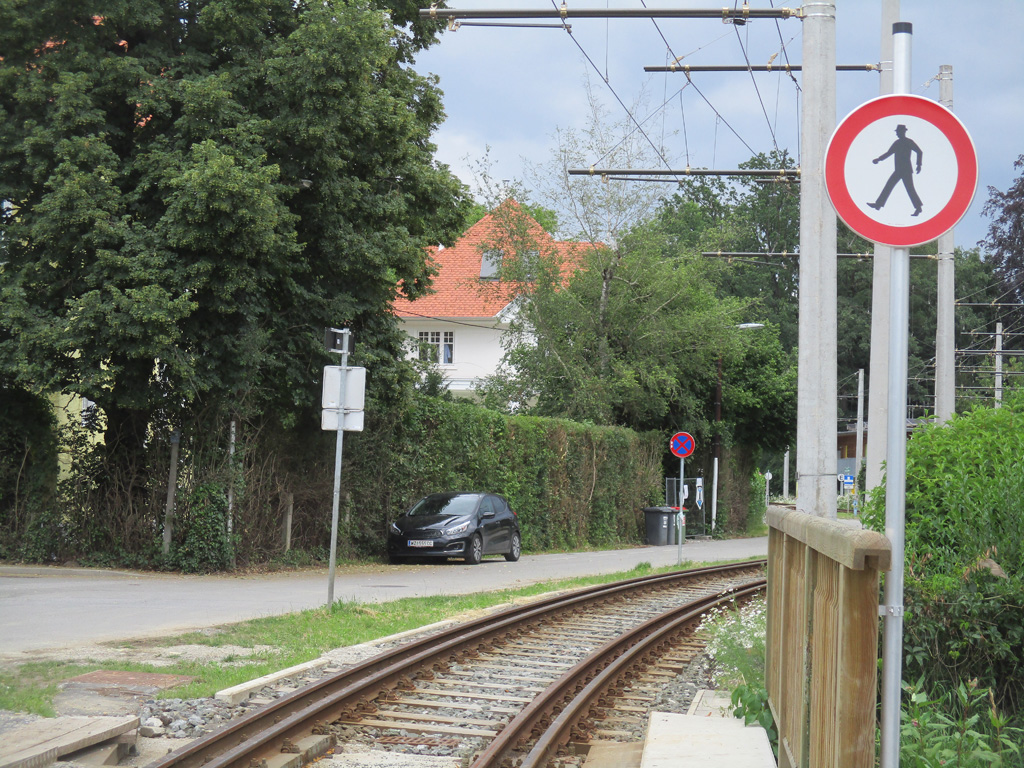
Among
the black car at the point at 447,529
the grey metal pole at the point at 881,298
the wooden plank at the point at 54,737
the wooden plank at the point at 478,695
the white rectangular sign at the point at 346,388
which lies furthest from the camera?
the black car at the point at 447,529

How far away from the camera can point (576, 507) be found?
110 feet

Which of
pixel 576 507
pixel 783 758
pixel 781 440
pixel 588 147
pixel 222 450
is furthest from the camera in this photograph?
pixel 781 440

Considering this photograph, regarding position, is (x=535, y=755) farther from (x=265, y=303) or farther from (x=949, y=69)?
(x=949, y=69)

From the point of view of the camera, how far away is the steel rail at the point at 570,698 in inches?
273

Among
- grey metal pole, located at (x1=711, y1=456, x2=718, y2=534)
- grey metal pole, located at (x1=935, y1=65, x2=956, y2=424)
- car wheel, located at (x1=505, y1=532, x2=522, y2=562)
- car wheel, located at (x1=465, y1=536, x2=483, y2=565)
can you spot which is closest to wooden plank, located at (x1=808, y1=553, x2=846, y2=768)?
grey metal pole, located at (x1=935, y1=65, x2=956, y2=424)

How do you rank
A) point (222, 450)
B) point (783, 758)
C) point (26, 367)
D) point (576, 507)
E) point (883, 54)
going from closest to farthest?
point (783, 758) < point (883, 54) < point (26, 367) < point (222, 450) < point (576, 507)

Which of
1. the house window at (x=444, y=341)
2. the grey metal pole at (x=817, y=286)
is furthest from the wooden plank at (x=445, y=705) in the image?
the house window at (x=444, y=341)

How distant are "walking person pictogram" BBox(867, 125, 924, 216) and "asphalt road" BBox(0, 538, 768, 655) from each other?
8.83 m

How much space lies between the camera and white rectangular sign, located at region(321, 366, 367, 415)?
45.0 feet

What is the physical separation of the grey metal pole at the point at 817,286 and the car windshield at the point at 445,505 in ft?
48.1

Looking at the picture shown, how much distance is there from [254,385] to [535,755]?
1327 cm

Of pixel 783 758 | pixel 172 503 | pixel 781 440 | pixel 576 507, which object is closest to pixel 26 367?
pixel 172 503

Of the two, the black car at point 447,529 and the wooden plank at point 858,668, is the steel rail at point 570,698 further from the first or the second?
the black car at point 447,529

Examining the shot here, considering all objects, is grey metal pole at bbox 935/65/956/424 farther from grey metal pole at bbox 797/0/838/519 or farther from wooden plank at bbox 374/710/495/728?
wooden plank at bbox 374/710/495/728
